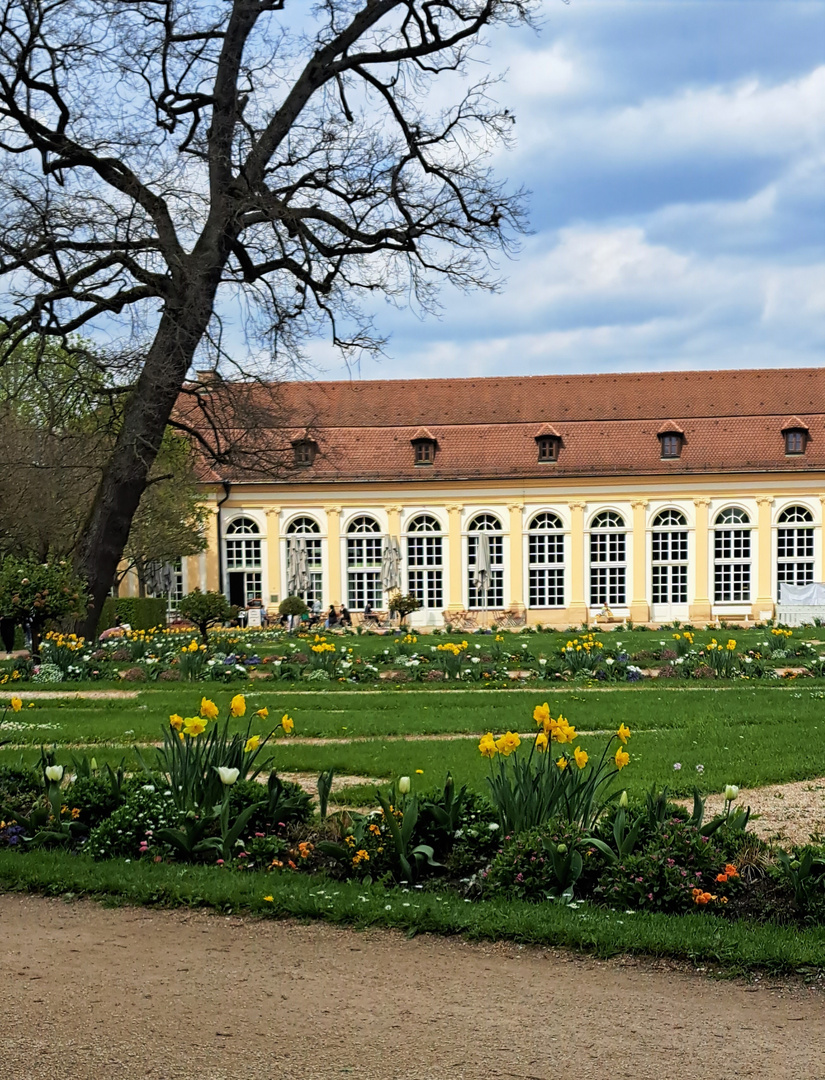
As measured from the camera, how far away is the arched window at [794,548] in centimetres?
3878

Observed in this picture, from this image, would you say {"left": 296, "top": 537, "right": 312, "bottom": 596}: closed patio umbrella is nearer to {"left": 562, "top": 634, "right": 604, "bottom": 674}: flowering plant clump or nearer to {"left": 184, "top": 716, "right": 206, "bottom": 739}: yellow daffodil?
{"left": 562, "top": 634, "right": 604, "bottom": 674}: flowering plant clump

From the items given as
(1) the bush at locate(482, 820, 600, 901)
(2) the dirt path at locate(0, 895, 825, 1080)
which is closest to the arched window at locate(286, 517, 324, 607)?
(1) the bush at locate(482, 820, 600, 901)

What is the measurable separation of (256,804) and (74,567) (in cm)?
1245

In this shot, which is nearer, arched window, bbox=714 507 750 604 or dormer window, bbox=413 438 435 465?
arched window, bbox=714 507 750 604

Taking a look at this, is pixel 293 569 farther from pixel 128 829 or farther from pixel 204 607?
pixel 128 829

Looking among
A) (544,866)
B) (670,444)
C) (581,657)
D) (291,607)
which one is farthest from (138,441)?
(670,444)

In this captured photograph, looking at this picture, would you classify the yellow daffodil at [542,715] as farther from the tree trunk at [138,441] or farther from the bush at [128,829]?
the tree trunk at [138,441]

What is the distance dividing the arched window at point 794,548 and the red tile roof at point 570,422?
64.1 inches

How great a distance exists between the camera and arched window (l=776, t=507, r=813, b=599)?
38781 mm

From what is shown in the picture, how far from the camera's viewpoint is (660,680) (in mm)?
15578

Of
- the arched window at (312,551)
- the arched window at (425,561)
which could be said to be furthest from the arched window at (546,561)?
the arched window at (312,551)

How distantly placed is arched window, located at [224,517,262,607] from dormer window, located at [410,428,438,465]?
5.84 m

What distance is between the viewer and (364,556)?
3981cm

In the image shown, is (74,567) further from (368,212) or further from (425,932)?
(425,932)
